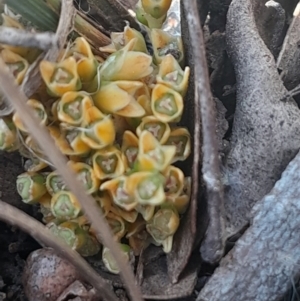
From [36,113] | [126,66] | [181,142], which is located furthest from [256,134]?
[36,113]

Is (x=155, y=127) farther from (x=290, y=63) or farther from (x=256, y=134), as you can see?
(x=290, y=63)

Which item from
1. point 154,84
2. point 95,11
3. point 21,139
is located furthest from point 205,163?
point 95,11

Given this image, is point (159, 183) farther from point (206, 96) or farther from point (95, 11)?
point (95, 11)

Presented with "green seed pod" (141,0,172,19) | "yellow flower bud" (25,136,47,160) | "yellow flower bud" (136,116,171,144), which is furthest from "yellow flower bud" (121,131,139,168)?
"green seed pod" (141,0,172,19)

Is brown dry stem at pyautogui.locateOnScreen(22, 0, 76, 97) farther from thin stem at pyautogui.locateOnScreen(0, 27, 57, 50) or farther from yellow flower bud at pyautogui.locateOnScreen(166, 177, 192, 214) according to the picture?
yellow flower bud at pyautogui.locateOnScreen(166, 177, 192, 214)

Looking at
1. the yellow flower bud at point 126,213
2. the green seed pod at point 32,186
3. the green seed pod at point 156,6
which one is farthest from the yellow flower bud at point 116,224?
the green seed pod at point 156,6

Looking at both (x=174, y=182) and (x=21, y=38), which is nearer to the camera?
(x=21, y=38)
